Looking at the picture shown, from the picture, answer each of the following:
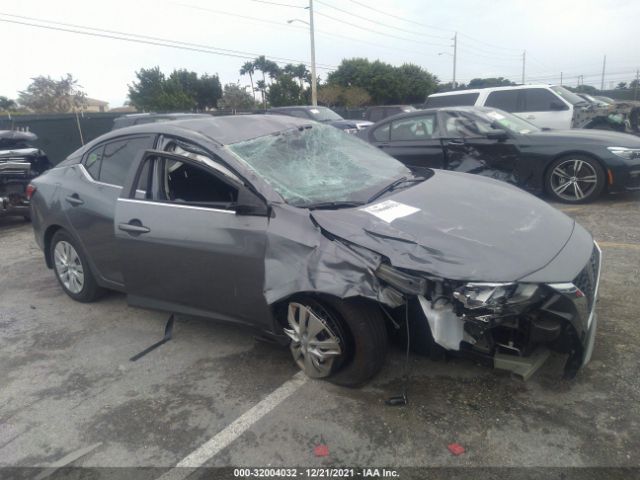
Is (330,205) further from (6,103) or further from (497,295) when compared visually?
(6,103)

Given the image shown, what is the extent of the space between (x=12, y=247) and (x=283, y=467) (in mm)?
6175

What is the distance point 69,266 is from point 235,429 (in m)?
2.79

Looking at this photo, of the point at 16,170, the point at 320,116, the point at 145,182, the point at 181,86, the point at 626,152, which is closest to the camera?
the point at 145,182

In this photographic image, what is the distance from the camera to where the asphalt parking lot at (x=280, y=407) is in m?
2.50

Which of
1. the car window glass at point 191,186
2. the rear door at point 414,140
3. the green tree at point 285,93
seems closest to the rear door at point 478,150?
the rear door at point 414,140

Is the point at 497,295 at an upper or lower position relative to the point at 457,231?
lower

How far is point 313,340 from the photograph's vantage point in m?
2.97

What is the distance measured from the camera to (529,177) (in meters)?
6.91

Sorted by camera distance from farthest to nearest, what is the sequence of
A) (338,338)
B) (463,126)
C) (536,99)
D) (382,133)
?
1. (536,99)
2. (382,133)
3. (463,126)
4. (338,338)

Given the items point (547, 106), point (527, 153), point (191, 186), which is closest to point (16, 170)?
point (191, 186)

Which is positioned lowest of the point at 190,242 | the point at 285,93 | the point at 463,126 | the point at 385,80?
the point at 190,242

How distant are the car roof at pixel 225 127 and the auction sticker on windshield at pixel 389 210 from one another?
1124 mm

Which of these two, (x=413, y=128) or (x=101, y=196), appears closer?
(x=101, y=196)

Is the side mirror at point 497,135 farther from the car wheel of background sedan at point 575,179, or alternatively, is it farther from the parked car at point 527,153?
the car wheel of background sedan at point 575,179
